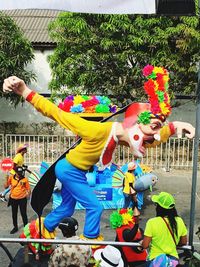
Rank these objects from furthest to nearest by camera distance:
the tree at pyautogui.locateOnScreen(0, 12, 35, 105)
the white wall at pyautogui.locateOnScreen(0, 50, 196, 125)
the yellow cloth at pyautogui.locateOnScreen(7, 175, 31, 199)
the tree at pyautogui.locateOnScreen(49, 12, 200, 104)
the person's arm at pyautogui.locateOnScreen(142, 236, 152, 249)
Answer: the white wall at pyautogui.locateOnScreen(0, 50, 196, 125) < the tree at pyautogui.locateOnScreen(0, 12, 35, 105) < the tree at pyautogui.locateOnScreen(49, 12, 200, 104) < the yellow cloth at pyautogui.locateOnScreen(7, 175, 31, 199) < the person's arm at pyautogui.locateOnScreen(142, 236, 152, 249)

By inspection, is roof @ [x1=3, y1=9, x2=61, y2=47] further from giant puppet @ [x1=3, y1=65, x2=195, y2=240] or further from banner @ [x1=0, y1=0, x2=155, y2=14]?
banner @ [x1=0, y1=0, x2=155, y2=14]

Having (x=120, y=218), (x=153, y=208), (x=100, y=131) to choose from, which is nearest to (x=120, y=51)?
(x=153, y=208)

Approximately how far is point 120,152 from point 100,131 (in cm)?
795

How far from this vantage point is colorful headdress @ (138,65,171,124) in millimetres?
3885

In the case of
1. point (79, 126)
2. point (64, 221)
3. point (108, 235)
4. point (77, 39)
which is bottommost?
point (108, 235)

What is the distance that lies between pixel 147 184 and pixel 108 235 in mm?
1169

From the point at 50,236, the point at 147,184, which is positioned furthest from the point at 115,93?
the point at 50,236

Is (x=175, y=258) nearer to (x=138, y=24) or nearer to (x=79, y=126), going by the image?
(x=79, y=126)

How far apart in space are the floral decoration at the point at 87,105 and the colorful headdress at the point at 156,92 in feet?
5.51

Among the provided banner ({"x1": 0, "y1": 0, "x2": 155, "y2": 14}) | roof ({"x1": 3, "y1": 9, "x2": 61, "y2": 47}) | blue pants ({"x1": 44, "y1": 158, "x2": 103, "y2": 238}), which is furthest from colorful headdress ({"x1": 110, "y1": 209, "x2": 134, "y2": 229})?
roof ({"x1": 3, "y1": 9, "x2": 61, "y2": 47})

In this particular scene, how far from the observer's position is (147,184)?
24.4ft

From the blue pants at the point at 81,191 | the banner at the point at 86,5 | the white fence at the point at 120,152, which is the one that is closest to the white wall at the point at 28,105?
the white fence at the point at 120,152

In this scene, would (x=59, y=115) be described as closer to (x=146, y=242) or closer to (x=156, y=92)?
(x=156, y=92)

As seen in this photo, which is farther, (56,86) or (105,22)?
(56,86)
